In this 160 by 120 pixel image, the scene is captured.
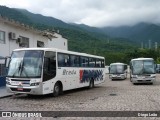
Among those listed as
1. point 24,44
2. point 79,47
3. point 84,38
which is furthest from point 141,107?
point 84,38

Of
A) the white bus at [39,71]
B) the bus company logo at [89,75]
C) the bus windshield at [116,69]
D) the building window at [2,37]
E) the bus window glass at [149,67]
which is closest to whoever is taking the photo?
the white bus at [39,71]

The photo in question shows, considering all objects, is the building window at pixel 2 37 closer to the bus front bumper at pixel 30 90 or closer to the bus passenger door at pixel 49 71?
the bus passenger door at pixel 49 71

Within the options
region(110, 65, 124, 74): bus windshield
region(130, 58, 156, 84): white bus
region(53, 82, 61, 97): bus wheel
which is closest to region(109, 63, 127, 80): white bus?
region(110, 65, 124, 74): bus windshield

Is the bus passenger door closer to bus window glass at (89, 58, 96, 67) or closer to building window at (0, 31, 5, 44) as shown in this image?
bus window glass at (89, 58, 96, 67)

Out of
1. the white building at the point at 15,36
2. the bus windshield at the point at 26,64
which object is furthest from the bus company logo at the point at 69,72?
the white building at the point at 15,36

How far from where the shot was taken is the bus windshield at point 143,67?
29.8m

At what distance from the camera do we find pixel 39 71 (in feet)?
54.8

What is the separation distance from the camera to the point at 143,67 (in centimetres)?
3011

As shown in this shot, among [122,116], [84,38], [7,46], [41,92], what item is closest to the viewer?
[122,116]

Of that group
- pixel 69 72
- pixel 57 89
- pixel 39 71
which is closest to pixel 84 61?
pixel 69 72

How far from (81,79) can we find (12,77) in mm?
6721

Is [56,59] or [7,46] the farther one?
[7,46]

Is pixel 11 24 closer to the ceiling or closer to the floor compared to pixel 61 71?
closer to the ceiling

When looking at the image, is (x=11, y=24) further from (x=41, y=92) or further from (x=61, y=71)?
(x=41, y=92)
